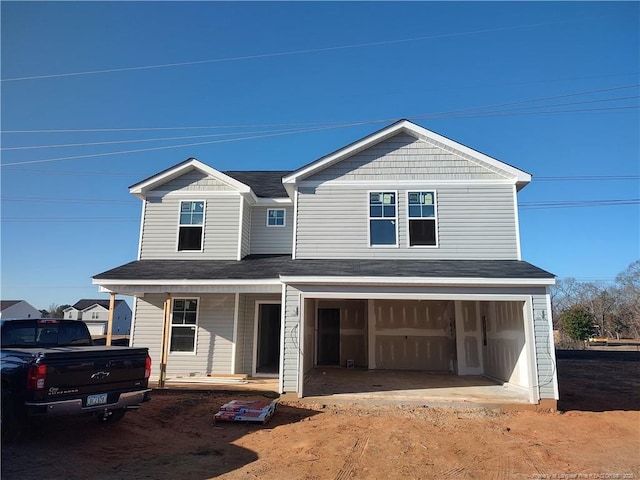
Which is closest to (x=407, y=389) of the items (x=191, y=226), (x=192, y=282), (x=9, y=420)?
(x=192, y=282)

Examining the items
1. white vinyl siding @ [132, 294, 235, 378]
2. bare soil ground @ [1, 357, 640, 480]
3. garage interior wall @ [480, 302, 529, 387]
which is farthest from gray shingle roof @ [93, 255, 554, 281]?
bare soil ground @ [1, 357, 640, 480]

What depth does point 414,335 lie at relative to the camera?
45.0ft

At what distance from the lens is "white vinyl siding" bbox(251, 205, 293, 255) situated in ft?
46.2

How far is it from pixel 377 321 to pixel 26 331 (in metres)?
9.85

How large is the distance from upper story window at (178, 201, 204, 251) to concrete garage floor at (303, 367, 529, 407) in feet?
18.5

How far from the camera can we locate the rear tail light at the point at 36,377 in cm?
549

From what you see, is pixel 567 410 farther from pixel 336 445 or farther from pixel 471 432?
pixel 336 445

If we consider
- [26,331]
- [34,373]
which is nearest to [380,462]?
[34,373]

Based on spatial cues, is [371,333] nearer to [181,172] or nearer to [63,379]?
[181,172]

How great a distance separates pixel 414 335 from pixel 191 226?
825 centimetres

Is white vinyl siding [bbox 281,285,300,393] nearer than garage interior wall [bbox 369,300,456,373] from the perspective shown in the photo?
Yes

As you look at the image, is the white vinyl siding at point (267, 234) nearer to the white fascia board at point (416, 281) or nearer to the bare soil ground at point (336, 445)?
the white fascia board at point (416, 281)

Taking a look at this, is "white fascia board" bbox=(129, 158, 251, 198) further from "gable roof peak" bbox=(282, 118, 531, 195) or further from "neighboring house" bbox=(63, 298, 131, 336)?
"neighboring house" bbox=(63, 298, 131, 336)

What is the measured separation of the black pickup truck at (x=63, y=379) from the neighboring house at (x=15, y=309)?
174 ft
